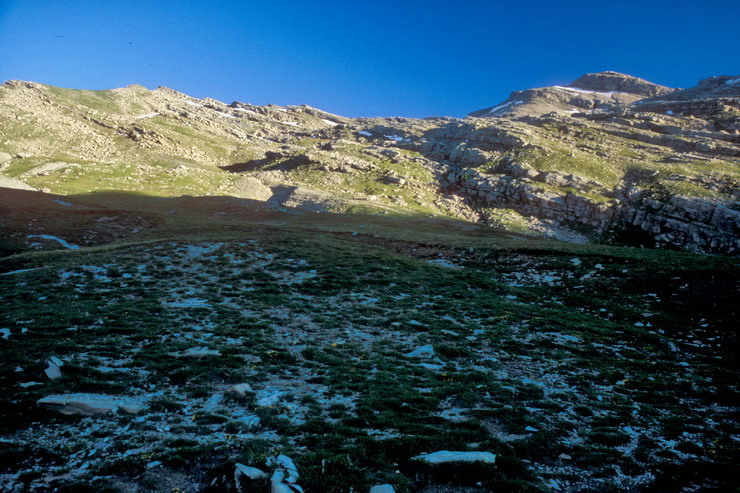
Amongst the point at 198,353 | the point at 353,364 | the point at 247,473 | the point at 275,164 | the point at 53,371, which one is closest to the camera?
the point at 247,473

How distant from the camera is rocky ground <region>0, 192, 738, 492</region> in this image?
773 centimetres

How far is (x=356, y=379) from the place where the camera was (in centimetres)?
1320

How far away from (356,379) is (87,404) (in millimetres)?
8325

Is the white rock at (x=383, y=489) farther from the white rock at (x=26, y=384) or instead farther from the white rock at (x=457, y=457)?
the white rock at (x=26, y=384)

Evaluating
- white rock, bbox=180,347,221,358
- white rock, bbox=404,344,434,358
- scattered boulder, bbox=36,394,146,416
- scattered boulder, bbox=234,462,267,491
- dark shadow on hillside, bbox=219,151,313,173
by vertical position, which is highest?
dark shadow on hillside, bbox=219,151,313,173

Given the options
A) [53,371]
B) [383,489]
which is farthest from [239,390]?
[383,489]

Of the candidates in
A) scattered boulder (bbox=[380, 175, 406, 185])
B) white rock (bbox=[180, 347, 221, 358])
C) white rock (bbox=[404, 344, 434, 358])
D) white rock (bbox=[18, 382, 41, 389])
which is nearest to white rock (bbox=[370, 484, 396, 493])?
white rock (bbox=[404, 344, 434, 358])

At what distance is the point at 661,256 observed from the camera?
36.8 meters

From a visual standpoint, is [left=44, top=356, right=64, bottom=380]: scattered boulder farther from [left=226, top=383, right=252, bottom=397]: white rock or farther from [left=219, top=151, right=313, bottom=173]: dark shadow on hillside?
[left=219, top=151, right=313, bottom=173]: dark shadow on hillside

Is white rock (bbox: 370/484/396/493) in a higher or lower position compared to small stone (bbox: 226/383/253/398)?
higher

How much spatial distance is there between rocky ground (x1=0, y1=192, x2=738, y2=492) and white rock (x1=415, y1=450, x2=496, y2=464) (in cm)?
5

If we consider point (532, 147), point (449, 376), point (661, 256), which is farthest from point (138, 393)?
point (532, 147)

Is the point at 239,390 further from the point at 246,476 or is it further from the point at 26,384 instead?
the point at 26,384

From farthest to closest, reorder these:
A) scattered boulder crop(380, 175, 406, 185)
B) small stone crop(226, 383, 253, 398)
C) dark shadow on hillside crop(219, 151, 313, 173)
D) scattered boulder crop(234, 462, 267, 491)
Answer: dark shadow on hillside crop(219, 151, 313, 173)
scattered boulder crop(380, 175, 406, 185)
small stone crop(226, 383, 253, 398)
scattered boulder crop(234, 462, 267, 491)
